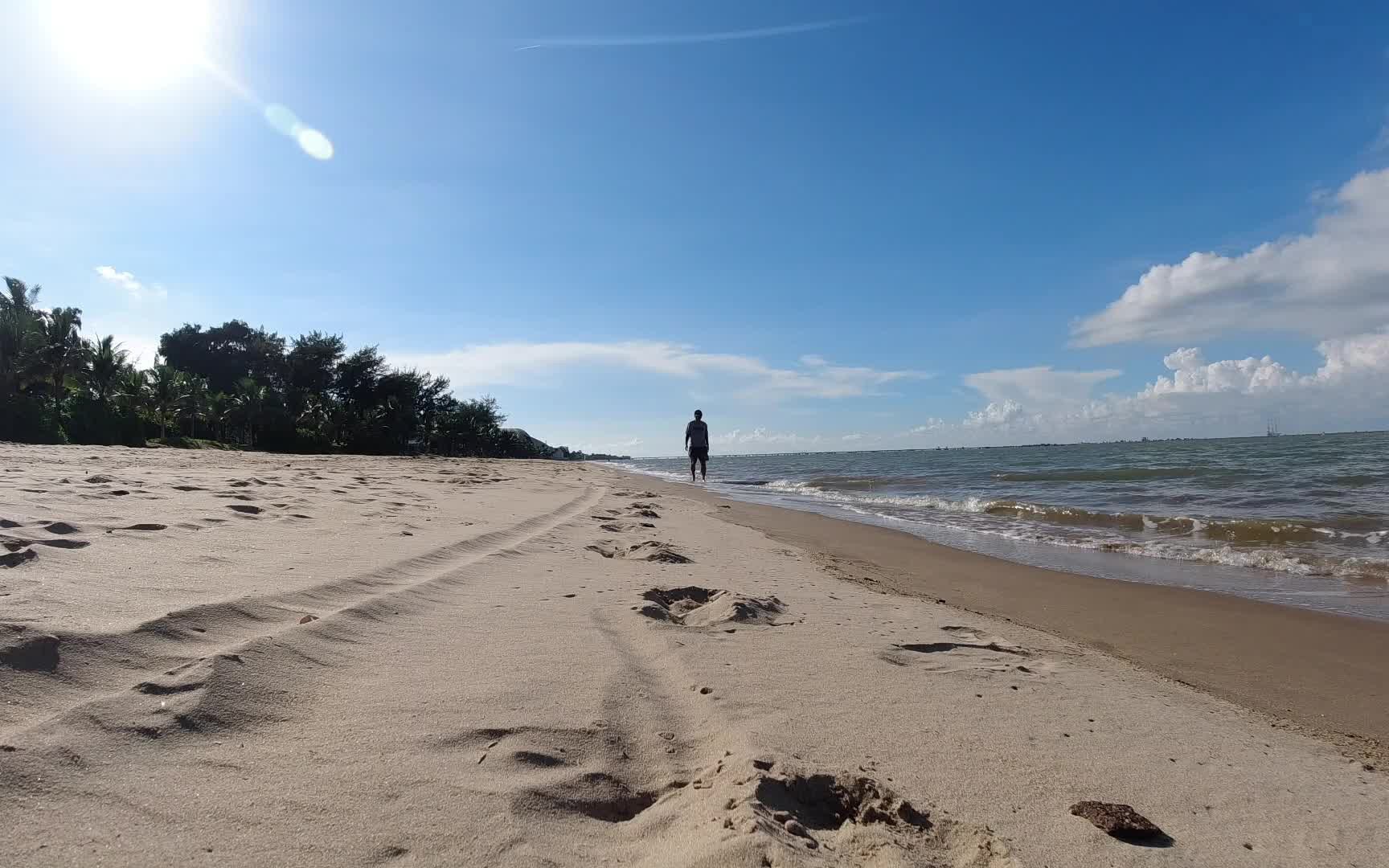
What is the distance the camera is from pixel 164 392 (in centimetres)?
3394

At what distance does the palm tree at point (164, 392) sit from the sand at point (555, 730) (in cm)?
3723

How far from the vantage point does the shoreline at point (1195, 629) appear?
3369 mm

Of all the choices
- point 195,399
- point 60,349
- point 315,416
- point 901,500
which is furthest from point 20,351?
point 901,500

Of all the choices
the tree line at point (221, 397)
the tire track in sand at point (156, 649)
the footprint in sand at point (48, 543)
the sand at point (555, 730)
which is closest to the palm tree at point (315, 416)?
the tree line at point (221, 397)

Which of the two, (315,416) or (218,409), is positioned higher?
(218,409)

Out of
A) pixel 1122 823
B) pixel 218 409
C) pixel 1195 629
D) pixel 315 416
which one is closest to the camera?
pixel 1122 823

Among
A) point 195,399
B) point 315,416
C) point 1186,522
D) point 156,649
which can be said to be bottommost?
point 1186,522

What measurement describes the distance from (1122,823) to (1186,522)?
10.6 m

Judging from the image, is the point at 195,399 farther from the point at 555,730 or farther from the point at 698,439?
the point at 555,730

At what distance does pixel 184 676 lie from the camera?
1.94m

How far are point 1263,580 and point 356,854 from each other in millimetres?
8315

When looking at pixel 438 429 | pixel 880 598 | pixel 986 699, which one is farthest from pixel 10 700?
pixel 438 429

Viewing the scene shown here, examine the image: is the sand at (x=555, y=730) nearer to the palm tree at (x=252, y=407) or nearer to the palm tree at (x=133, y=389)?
the palm tree at (x=133, y=389)

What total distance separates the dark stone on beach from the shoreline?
5.45ft
